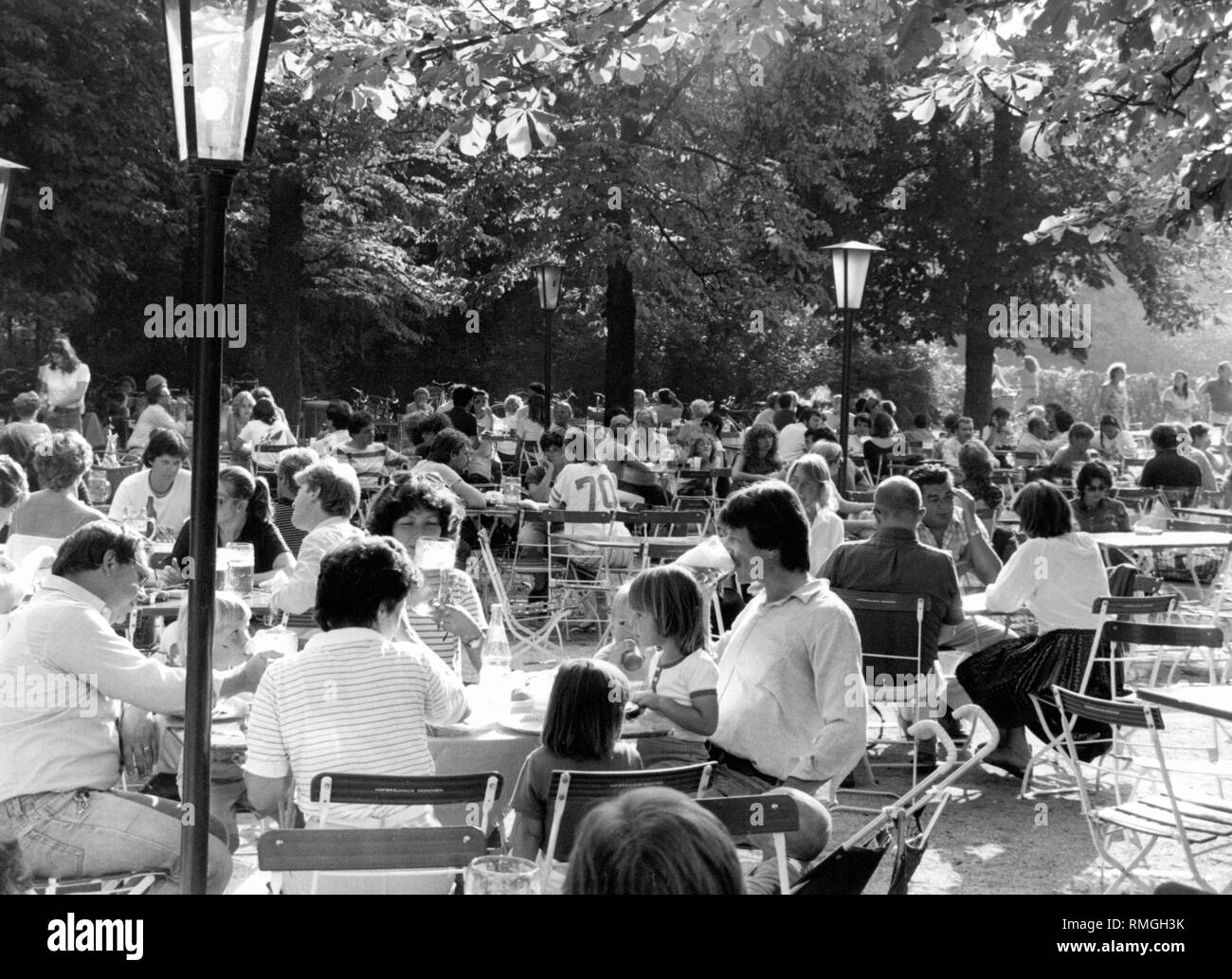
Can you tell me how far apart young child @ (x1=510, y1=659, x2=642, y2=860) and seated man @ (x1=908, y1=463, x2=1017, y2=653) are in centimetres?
358

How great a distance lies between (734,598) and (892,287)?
61.6ft

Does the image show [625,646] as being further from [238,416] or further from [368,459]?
[238,416]

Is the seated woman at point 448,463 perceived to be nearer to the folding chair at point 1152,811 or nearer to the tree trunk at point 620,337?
the folding chair at point 1152,811

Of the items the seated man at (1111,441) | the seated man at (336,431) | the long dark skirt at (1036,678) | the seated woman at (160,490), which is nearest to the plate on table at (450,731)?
the long dark skirt at (1036,678)

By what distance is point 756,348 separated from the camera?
3117cm

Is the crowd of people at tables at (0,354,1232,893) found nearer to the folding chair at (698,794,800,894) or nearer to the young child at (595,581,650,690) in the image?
the young child at (595,581,650,690)

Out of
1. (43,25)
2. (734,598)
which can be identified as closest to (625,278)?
(43,25)

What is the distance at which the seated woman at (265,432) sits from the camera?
14.3 metres

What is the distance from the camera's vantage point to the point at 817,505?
333 inches

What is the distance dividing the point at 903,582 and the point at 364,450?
6.20 m

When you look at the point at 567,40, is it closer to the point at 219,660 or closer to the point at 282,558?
the point at 282,558

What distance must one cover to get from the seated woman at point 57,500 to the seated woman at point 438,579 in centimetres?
198

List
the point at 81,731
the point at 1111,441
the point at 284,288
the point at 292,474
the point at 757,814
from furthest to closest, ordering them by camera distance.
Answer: the point at 284,288 → the point at 1111,441 → the point at 292,474 → the point at 81,731 → the point at 757,814

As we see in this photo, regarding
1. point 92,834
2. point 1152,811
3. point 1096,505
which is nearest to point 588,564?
point 1096,505
